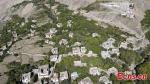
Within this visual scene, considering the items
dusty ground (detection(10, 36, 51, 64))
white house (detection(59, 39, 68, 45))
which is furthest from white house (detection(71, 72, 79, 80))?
white house (detection(59, 39, 68, 45))

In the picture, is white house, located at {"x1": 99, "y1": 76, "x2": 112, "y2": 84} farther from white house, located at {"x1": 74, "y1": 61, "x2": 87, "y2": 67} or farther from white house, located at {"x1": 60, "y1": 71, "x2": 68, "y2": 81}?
white house, located at {"x1": 60, "y1": 71, "x2": 68, "y2": 81}

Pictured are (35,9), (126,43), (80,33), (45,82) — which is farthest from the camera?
(35,9)

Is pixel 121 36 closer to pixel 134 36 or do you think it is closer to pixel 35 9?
pixel 134 36

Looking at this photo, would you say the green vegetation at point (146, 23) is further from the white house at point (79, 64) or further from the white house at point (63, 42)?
the white house at point (63, 42)

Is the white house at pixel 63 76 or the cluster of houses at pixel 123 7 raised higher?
the cluster of houses at pixel 123 7

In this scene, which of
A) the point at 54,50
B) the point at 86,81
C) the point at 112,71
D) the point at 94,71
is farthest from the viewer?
the point at 54,50

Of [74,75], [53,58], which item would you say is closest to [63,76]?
[74,75]

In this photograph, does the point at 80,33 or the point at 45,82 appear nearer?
the point at 45,82

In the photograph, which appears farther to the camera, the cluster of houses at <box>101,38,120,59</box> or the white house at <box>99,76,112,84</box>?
the cluster of houses at <box>101,38,120,59</box>

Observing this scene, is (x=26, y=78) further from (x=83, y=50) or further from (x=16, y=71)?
(x=83, y=50)

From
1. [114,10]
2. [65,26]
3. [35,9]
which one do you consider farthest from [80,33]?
[35,9]

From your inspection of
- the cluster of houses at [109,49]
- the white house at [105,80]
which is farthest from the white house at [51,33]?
the white house at [105,80]
